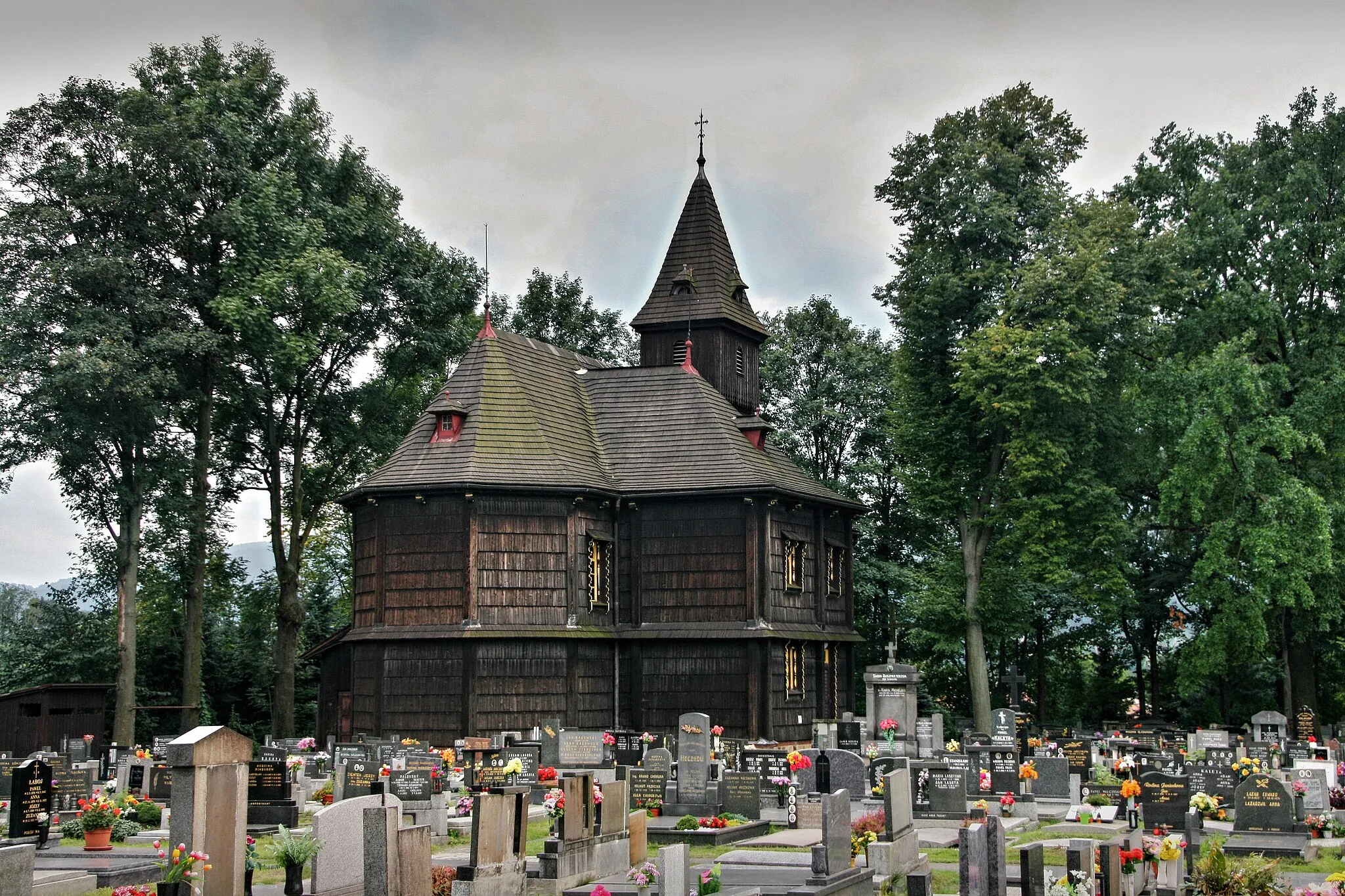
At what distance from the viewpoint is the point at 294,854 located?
1275 centimetres

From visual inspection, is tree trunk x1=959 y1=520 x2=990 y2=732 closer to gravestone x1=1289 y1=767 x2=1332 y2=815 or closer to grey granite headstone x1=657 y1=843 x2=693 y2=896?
gravestone x1=1289 y1=767 x2=1332 y2=815

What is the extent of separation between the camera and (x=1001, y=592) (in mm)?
37062

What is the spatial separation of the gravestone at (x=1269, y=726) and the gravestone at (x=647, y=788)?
15181 mm

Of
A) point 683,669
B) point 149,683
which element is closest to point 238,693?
point 149,683

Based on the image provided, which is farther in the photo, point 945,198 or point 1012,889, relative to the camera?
point 945,198

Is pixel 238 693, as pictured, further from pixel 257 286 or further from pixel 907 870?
pixel 907 870

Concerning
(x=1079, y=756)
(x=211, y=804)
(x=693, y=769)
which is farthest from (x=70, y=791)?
(x=1079, y=756)

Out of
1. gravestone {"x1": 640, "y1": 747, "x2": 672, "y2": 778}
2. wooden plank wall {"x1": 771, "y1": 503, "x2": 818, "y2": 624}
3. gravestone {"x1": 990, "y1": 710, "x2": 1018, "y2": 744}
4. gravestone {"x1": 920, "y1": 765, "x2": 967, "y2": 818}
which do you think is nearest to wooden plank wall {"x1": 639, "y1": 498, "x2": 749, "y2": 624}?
wooden plank wall {"x1": 771, "y1": 503, "x2": 818, "y2": 624}

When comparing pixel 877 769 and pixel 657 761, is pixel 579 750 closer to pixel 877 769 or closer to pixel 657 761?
pixel 657 761

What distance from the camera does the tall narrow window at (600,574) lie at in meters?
31.7

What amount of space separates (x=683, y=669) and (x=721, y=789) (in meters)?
12.2

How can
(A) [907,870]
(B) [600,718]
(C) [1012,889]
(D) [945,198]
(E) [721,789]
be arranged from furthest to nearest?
(D) [945,198]
(B) [600,718]
(E) [721,789]
(A) [907,870]
(C) [1012,889]

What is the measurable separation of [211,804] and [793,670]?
21.2 m

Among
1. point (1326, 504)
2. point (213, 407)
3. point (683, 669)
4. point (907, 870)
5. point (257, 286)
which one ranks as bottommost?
point (907, 870)
